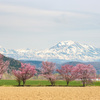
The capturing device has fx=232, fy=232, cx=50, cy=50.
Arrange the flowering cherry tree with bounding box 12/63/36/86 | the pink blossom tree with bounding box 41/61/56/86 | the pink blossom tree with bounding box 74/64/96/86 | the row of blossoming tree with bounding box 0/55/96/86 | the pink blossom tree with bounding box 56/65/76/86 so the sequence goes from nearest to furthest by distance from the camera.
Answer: the flowering cherry tree with bounding box 12/63/36/86 < the row of blossoming tree with bounding box 0/55/96/86 < the pink blossom tree with bounding box 74/64/96/86 < the pink blossom tree with bounding box 56/65/76/86 < the pink blossom tree with bounding box 41/61/56/86

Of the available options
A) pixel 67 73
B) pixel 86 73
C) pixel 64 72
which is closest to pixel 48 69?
pixel 64 72

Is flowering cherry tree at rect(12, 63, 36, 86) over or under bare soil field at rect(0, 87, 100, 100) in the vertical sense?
over

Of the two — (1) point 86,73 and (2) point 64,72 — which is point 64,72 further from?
(1) point 86,73

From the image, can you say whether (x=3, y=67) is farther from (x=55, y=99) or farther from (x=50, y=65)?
(x=55, y=99)

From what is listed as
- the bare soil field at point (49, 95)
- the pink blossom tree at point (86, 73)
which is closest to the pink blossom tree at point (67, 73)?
the pink blossom tree at point (86, 73)

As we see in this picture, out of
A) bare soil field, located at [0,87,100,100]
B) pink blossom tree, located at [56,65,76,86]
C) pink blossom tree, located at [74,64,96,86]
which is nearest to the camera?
bare soil field, located at [0,87,100,100]

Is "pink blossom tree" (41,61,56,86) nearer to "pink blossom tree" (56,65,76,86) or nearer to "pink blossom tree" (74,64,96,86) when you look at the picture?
"pink blossom tree" (56,65,76,86)

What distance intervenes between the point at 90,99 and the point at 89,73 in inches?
1711

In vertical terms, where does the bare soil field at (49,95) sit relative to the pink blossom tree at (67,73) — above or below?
below

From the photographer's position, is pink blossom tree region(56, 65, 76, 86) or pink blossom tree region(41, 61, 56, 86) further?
pink blossom tree region(41, 61, 56, 86)

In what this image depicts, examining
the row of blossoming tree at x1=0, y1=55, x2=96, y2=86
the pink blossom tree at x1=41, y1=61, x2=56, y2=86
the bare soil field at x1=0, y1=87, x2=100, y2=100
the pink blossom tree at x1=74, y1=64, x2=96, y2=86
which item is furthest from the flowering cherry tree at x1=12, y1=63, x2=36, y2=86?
the bare soil field at x1=0, y1=87, x2=100, y2=100

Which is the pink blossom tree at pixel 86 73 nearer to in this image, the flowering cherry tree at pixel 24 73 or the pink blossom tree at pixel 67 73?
the pink blossom tree at pixel 67 73

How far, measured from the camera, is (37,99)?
42.2 metres

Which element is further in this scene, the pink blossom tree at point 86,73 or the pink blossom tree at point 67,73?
the pink blossom tree at point 67,73
